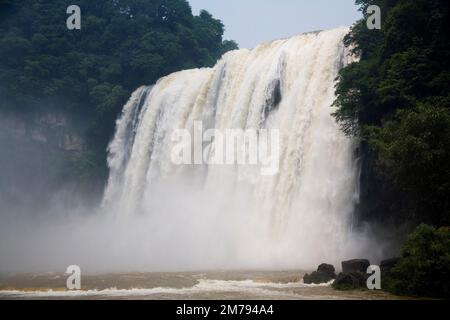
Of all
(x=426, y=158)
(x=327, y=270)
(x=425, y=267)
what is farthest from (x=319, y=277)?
(x=426, y=158)

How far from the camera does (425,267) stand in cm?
1404

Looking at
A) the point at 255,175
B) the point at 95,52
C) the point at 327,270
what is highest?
the point at 95,52

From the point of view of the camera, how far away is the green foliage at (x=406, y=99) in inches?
659

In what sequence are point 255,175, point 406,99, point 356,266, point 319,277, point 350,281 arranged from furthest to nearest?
point 255,175 → point 406,99 → point 356,266 → point 319,277 → point 350,281

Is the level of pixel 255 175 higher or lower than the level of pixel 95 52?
lower

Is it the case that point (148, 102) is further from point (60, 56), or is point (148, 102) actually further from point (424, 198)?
point (424, 198)

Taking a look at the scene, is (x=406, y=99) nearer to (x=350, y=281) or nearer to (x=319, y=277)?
(x=319, y=277)

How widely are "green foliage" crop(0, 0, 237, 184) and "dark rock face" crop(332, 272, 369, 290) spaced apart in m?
33.2

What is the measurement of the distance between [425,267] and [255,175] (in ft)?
46.1

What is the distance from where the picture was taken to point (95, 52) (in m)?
51.7

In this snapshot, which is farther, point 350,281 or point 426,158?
point 426,158

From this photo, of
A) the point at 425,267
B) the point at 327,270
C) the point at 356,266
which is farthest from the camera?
the point at 327,270

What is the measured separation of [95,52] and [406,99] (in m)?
38.0

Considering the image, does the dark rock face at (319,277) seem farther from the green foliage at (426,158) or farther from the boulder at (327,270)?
the green foliage at (426,158)
